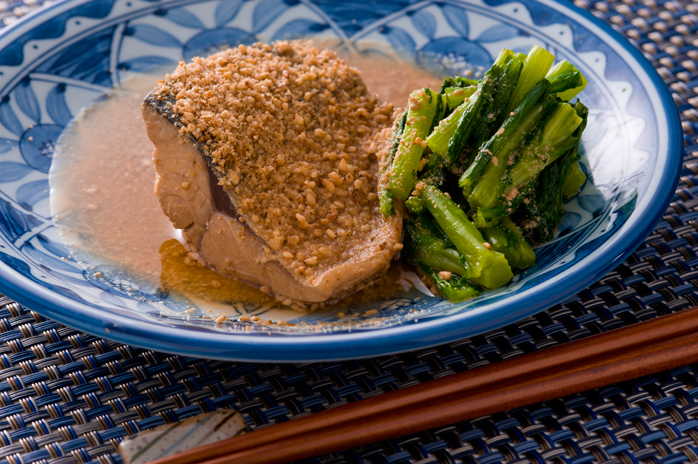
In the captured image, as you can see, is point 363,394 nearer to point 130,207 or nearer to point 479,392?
point 479,392

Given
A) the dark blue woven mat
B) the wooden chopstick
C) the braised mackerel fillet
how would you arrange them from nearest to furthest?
the wooden chopstick < the dark blue woven mat < the braised mackerel fillet

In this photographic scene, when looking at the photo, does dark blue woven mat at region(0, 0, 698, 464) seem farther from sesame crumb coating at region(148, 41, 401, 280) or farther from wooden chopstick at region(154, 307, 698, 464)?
sesame crumb coating at region(148, 41, 401, 280)

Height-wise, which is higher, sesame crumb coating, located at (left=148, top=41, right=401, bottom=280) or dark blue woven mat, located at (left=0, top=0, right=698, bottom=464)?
sesame crumb coating, located at (left=148, top=41, right=401, bottom=280)

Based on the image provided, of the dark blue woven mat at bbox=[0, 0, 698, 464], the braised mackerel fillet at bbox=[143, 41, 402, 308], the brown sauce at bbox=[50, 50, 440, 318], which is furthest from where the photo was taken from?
the brown sauce at bbox=[50, 50, 440, 318]

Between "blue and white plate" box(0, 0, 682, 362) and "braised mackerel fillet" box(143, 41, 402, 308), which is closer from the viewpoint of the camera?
"blue and white plate" box(0, 0, 682, 362)

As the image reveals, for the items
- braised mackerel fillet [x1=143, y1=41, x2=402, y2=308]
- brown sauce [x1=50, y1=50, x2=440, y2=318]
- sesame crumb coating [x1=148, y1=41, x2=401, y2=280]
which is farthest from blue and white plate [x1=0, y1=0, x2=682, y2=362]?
sesame crumb coating [x1=148, y1=41, x2=401, y2=280]

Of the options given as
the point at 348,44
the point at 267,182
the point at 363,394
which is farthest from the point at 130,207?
the point at 348,44
